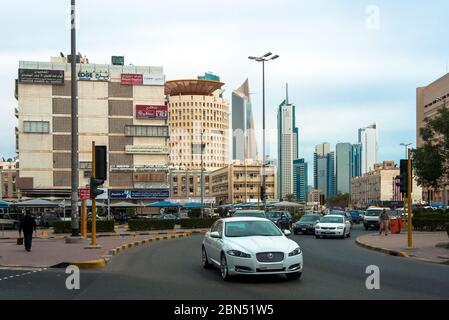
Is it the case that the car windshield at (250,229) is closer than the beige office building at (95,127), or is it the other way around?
the car windshield at (250,229)

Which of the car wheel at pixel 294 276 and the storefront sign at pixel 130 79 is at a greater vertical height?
the storefront sign at pixel 130 79

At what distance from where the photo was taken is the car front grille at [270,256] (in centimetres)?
1202

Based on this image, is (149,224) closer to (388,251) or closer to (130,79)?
(388,251)

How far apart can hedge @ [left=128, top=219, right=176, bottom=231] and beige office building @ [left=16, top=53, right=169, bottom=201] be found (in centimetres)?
5029

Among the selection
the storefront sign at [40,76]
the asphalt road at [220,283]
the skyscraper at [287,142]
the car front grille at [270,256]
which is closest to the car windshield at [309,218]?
the asphalt road at [220,283]

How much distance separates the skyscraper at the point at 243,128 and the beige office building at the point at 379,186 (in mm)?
33396

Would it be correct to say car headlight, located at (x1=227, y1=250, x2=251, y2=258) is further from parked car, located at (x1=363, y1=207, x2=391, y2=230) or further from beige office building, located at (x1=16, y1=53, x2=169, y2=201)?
beige office building, located at (x1=16, y1=53, x2=169, y2=201)

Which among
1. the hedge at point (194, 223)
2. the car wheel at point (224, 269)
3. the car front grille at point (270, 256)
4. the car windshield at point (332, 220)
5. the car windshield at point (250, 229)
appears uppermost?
the car windshield at point (250, 229)

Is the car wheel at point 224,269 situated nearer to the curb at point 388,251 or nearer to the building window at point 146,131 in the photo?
the curb at point 388,251

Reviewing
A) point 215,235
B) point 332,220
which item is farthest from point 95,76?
point 215,235

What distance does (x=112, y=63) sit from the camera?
3885 inches

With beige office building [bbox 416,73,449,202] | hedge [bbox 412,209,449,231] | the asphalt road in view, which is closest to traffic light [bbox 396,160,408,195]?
the asphalt road

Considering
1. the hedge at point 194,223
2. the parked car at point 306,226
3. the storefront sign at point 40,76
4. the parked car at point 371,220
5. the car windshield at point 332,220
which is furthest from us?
the storefront sign at point 40,76
